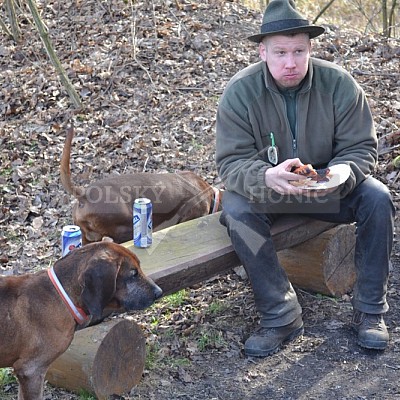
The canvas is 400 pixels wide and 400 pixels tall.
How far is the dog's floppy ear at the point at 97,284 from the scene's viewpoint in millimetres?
3879

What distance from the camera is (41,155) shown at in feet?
28.8

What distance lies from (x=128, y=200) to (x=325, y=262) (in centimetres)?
183

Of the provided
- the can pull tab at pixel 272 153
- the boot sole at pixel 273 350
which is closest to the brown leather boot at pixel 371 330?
the boot sole at pixel 273 350

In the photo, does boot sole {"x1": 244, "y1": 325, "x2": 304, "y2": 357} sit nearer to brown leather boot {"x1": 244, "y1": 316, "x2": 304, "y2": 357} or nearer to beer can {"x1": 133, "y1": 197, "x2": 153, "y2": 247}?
brown leather boot {"x1": 244, "y1": 316, "x2": 304, "y2": 357}

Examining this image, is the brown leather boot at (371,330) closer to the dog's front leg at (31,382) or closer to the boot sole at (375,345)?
the boot sole at (375,345)

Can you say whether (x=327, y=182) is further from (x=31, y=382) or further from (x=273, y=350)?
(x=31, y=382)

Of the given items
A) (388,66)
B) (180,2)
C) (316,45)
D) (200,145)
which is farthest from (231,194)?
(180,2)

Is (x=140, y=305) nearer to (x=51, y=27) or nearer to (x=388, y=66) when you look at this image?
(x=388, y=66)

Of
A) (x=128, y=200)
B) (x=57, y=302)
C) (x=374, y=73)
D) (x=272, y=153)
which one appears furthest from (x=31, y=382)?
(x=374, y=73)

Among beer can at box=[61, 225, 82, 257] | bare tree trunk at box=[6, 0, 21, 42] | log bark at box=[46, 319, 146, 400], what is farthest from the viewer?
→ bare tree trunk at box=[6, 0, 21, 42]

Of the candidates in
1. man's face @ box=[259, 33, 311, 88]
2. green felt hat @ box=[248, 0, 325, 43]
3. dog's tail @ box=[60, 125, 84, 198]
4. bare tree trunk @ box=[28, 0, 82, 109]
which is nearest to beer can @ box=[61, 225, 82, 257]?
dog's tail @ box=[60, 125, 84, 198]

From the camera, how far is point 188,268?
15.9ft

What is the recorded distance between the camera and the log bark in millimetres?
4344

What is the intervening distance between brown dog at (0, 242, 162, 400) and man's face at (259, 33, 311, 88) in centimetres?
182
